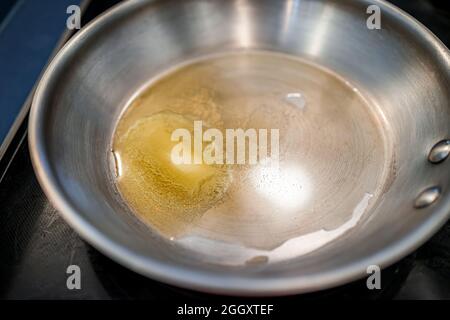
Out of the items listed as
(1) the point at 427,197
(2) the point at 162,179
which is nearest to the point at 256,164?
(2) the point at 162,179

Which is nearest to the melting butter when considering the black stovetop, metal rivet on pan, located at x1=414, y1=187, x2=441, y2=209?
the black stovetop

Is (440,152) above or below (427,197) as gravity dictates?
above

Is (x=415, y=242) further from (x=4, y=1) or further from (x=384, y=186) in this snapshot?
(x=4, y=1)

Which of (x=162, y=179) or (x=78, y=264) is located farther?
(x=162, y=179)

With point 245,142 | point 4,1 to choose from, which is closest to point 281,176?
point 245,142

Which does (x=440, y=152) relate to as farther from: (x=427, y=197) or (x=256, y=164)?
(x=256, y=164)

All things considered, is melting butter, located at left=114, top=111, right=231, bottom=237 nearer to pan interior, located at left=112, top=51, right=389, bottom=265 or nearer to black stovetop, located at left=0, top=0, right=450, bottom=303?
pan interior, located at left=112, top=51, right=389, bottom=265
